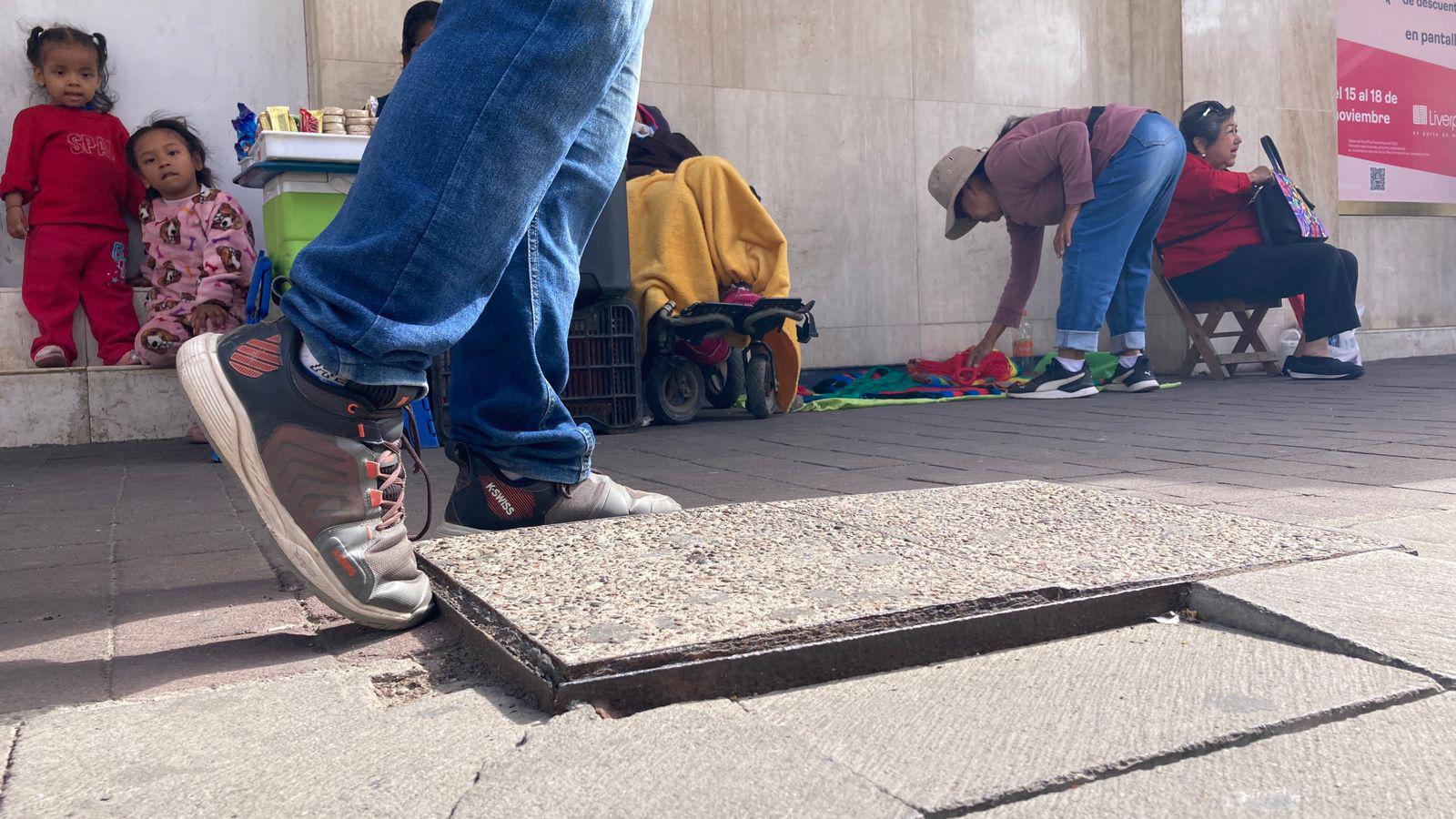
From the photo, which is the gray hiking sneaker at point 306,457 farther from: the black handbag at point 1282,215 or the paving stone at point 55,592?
the black handbag at point 1282,215

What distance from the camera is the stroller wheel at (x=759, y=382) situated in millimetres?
4977

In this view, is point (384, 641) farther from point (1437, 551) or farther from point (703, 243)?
point (703, 243)

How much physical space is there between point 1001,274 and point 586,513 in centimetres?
577

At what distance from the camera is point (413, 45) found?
457 cm

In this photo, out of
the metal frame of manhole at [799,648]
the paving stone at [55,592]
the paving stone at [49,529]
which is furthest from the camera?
the paving stone at [49,529]

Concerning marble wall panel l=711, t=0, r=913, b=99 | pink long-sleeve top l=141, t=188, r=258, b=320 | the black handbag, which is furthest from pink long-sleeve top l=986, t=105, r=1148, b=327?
pink long-sleeve top l=141, t=188, r=258, b=320

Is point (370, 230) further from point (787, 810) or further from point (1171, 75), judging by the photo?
point (1171, 75)

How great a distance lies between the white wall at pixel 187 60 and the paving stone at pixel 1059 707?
4.98 m

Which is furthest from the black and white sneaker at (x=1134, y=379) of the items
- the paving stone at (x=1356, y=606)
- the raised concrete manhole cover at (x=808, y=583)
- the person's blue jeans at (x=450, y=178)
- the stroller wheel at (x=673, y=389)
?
the person's blue jeans at (x=450, y=178)

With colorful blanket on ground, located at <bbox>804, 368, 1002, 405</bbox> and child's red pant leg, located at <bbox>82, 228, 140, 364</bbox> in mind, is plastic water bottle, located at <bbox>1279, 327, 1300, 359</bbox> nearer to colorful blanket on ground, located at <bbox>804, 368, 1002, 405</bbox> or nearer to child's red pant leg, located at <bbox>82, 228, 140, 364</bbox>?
colorful blanket on ground, located at <bbox>804, 368, 1002, 405</bbox>

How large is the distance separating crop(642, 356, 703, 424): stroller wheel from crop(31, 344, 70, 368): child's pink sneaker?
242cm

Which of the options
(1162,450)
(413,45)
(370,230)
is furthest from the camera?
(413,45)

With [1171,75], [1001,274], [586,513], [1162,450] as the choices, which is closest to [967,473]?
[1162,450]

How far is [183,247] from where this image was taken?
15.4ft
